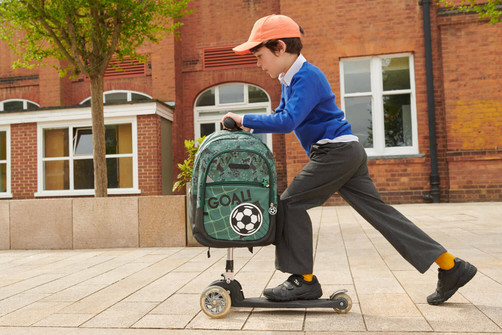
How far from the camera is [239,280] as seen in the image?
3529 mm

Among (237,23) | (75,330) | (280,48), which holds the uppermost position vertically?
(237,23)

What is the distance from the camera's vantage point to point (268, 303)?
8.11ft

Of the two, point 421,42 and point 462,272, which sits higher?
point 421,42

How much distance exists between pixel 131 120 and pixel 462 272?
1002 cm

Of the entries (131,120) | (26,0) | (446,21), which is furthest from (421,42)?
(26,0)

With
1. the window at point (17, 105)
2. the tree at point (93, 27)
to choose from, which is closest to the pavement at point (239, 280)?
the tree at point (93, 27)

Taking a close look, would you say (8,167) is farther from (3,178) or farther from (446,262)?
(446,262)

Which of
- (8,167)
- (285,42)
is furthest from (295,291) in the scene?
(8,167)

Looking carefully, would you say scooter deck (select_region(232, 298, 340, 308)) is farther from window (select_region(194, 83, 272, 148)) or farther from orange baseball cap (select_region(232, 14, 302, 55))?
window (select_region(194, 83, 272, 148))

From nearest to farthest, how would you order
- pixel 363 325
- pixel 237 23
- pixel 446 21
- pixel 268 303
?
1. pixel 363 325
2. pixel 268 303
3. pixel 446 21
4. pixel 237 23

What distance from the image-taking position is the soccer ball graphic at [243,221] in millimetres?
2332

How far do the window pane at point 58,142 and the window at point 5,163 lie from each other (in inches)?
45.9

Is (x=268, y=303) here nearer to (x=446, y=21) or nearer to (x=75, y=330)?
(x=75, y=330)

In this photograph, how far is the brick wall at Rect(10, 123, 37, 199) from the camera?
39.2ft
